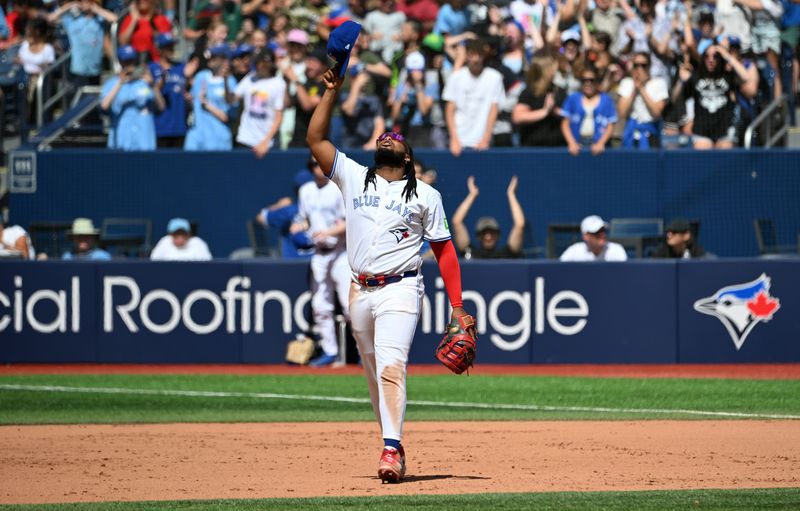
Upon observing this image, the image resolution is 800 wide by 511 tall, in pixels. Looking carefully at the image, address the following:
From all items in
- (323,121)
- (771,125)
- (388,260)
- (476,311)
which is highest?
(771,125)

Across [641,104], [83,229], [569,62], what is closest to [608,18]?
[569,62]

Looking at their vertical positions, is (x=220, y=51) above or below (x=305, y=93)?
above

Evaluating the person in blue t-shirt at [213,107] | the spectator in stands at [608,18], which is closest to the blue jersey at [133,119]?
the person in blue t-shirt at [213,107]

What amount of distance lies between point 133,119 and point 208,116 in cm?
96

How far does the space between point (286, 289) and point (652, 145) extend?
493 cm

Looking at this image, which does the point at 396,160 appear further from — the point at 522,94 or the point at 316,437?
the point at 522,94

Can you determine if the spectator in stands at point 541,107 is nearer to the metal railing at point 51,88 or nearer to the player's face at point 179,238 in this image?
the player's face at point 179,238

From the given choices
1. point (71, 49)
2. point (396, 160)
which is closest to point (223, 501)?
point (396, 160)

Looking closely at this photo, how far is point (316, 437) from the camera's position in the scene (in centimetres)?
1013

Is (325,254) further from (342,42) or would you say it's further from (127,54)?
(342,42)

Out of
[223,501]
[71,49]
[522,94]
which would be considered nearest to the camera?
[223,501]

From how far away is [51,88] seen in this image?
19125 millimetres

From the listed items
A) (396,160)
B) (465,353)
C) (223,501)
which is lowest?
(223,501)

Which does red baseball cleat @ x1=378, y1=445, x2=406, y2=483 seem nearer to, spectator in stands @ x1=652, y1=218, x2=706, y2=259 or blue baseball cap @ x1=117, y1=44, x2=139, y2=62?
spectator in stands @ x1=652, y1=218, x2=706, y2=259
